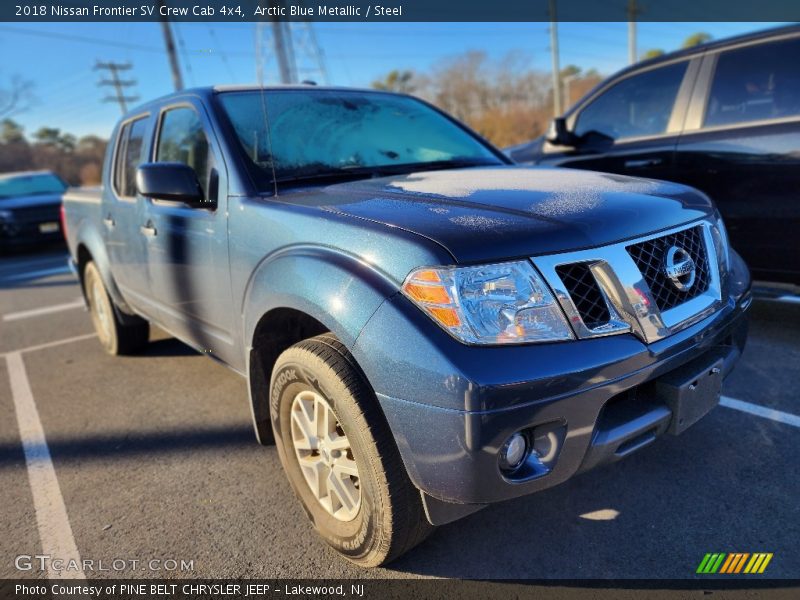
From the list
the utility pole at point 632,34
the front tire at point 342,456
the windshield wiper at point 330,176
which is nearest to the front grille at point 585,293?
the front tire at point 342,456

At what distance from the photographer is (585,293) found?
1.77m

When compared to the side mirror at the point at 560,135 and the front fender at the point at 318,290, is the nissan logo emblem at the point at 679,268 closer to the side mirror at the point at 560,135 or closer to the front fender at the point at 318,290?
the front fender at the point at 318,290

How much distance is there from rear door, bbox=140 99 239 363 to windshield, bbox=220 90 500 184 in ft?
0.68

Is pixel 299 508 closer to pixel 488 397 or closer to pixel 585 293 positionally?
pixel 488 397

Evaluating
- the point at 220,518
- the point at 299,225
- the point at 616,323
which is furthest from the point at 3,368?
the point at 616,323

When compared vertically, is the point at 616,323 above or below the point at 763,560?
above

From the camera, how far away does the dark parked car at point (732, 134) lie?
3.58m

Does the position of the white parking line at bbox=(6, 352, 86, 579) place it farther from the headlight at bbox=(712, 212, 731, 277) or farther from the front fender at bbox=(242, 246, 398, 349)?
the headlight at bbox=(712, 212, 731, 277)

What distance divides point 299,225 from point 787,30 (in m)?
3.53

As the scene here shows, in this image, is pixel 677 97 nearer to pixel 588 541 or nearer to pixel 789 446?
pixel 789 446

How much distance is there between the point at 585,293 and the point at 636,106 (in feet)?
11.1

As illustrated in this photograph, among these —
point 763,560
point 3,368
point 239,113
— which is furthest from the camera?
point 3,368

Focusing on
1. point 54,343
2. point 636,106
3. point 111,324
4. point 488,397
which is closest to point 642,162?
point 636,106

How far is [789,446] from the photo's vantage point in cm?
261
